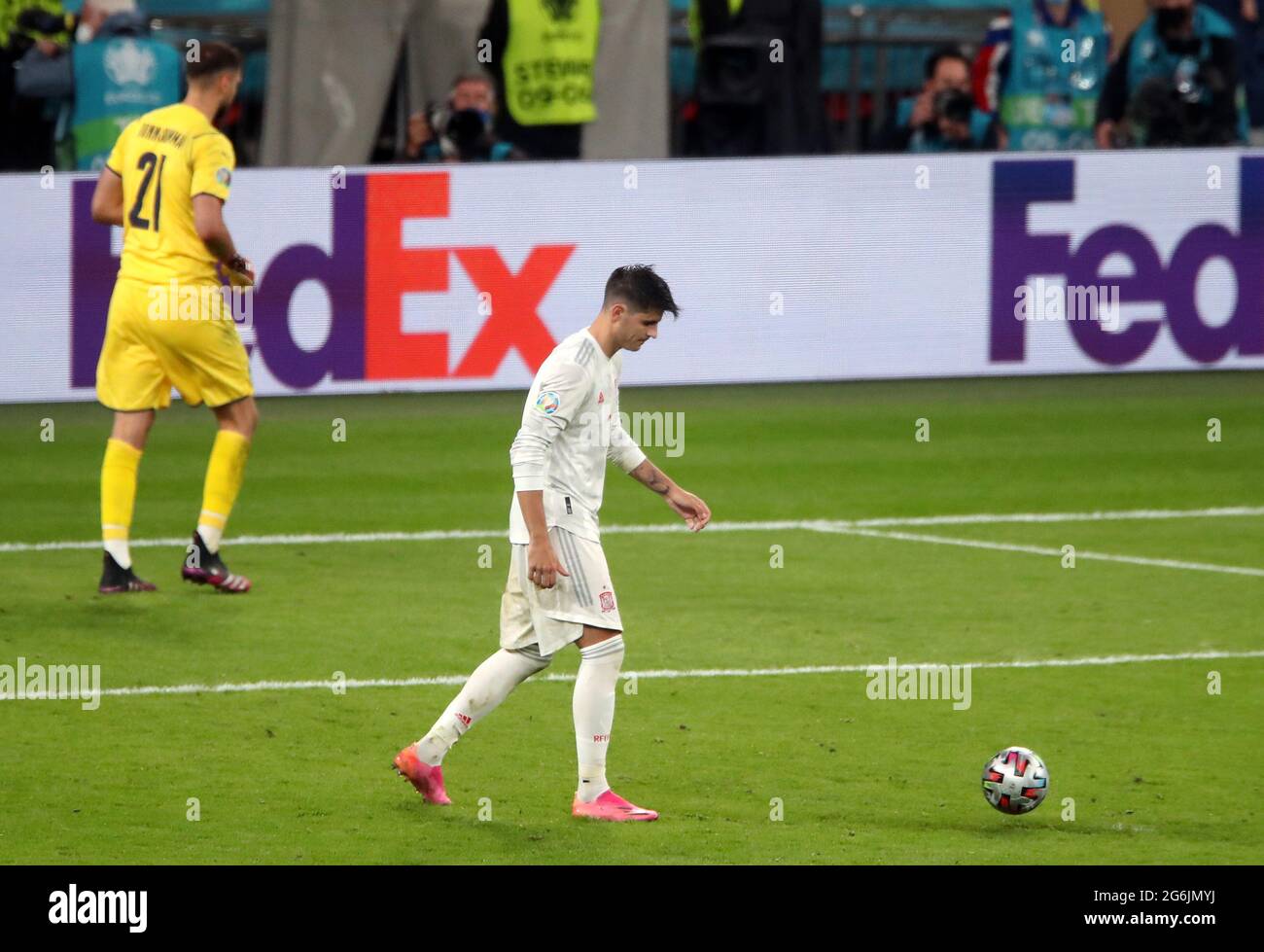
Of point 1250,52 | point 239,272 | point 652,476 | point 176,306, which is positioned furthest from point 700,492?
point 1250,52

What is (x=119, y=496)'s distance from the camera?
11.0m

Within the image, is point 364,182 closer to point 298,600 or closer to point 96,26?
point 96,26

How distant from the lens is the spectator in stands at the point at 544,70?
17969mm

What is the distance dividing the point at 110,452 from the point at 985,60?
32.8 ft

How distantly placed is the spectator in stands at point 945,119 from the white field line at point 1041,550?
611cm

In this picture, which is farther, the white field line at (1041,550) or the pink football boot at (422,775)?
the white field line at (1041,550)

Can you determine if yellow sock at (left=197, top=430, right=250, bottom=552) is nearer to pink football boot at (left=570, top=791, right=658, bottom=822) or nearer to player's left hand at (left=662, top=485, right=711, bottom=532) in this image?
player's left hand at (left=662, top=485, right=711, bottom=532)

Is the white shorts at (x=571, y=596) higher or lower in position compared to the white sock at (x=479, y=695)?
higher

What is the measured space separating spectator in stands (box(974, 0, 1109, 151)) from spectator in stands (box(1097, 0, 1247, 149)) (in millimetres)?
194

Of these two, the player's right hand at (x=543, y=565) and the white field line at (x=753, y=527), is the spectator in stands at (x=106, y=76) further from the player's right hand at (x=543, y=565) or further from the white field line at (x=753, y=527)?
the player's right hand at (x=543, y=565)

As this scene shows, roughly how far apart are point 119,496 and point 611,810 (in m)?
4.36

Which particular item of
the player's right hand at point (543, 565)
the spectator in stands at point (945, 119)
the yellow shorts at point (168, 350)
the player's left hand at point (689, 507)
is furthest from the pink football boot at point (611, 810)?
the spectator in stands at point (945, 119)

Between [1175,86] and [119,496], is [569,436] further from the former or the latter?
[1175,86]

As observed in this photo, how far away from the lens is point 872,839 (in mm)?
7242
